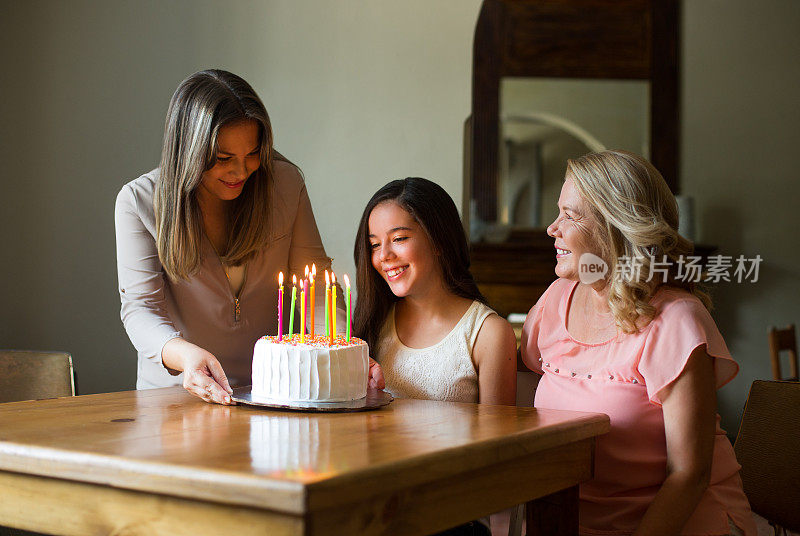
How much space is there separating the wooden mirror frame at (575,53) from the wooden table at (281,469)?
3.11 m

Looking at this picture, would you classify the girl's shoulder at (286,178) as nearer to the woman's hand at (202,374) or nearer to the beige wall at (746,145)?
the woman's hand at (202,374)

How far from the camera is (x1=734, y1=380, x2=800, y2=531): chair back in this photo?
1.56 meters

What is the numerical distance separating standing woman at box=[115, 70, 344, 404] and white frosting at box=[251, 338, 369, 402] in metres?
0.23

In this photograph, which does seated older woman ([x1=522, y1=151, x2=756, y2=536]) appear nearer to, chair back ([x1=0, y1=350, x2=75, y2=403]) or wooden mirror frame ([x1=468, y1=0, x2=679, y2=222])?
chair back ([x1=0, y1=350, x2=75, y2=403])

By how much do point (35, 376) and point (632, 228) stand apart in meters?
1.65

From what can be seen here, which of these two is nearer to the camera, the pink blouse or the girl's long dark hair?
the pink blouse

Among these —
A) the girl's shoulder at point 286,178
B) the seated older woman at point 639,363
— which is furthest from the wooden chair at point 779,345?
the girl's shoulder at point 286,178

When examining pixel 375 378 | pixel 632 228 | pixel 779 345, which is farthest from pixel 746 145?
pixel 375 378

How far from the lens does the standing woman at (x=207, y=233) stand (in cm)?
166

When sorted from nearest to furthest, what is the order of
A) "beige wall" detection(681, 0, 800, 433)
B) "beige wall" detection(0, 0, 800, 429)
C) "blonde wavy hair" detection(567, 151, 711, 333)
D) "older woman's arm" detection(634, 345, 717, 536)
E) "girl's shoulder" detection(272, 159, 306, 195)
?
"older woman's arm" detection(634, 345, 717, 536), "blonde wavy hair" detection(567, 151, 711, 333), "girl's shoulder" detection(272, 159, 306, 195), "beige wall" detection(0, 0, 800, 429), "beige wall" detection(681, 0, 800, 433)

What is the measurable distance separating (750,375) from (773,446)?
3135mm

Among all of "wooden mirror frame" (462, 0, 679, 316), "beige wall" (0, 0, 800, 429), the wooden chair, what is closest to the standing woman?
"beige wall" (0, 0, 800, 429)

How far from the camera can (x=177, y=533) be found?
841mm

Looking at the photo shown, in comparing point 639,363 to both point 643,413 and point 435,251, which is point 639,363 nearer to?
point 643,413
